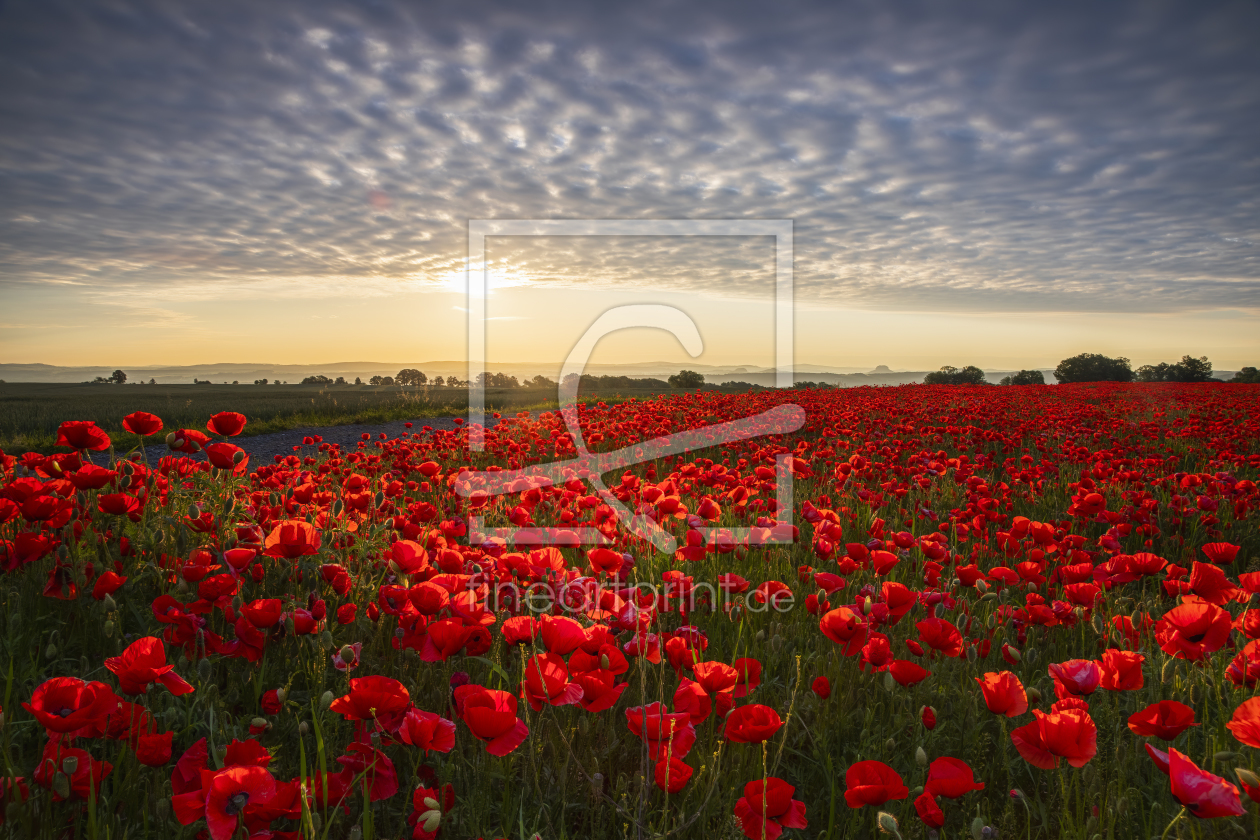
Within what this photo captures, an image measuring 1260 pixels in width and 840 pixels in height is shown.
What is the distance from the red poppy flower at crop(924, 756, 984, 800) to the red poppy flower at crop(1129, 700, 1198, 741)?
0.45 m

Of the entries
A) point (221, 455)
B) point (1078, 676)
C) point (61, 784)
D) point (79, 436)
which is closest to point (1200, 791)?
point (1078, 676)

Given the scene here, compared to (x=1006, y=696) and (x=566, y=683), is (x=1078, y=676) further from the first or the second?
(x=566, y=683)

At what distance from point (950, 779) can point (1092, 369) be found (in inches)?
2162

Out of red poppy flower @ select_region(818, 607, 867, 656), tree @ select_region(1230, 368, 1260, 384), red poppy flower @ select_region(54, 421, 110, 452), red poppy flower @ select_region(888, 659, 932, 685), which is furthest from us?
tree @ select_region(1230, 368, 1260, 384)

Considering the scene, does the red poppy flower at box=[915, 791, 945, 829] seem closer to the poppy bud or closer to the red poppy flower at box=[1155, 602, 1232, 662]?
the red poppy flower at box=[1155, 602, 1232, 662]

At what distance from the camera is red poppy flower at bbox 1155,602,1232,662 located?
1.90m

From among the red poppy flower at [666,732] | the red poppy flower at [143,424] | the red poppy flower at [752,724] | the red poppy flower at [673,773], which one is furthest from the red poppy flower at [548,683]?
the red poppy flower at [143,424]

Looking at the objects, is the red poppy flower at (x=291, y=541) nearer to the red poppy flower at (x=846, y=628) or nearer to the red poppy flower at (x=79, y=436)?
the red poppy flower at (x=79, y=436)

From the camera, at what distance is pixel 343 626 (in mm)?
2783

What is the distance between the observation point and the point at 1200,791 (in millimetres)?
1283

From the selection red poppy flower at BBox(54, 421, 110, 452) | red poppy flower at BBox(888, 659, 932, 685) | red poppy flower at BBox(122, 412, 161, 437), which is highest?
red poppy flower at BBox(122, 412, 161, 437)

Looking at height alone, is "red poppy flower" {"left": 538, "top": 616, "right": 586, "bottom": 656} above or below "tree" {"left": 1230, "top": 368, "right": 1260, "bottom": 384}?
below

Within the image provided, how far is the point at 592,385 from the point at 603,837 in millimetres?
38967

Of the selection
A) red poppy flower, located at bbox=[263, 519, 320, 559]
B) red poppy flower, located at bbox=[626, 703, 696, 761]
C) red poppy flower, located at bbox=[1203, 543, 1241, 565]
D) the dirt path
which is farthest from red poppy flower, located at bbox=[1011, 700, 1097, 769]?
the dirt path
